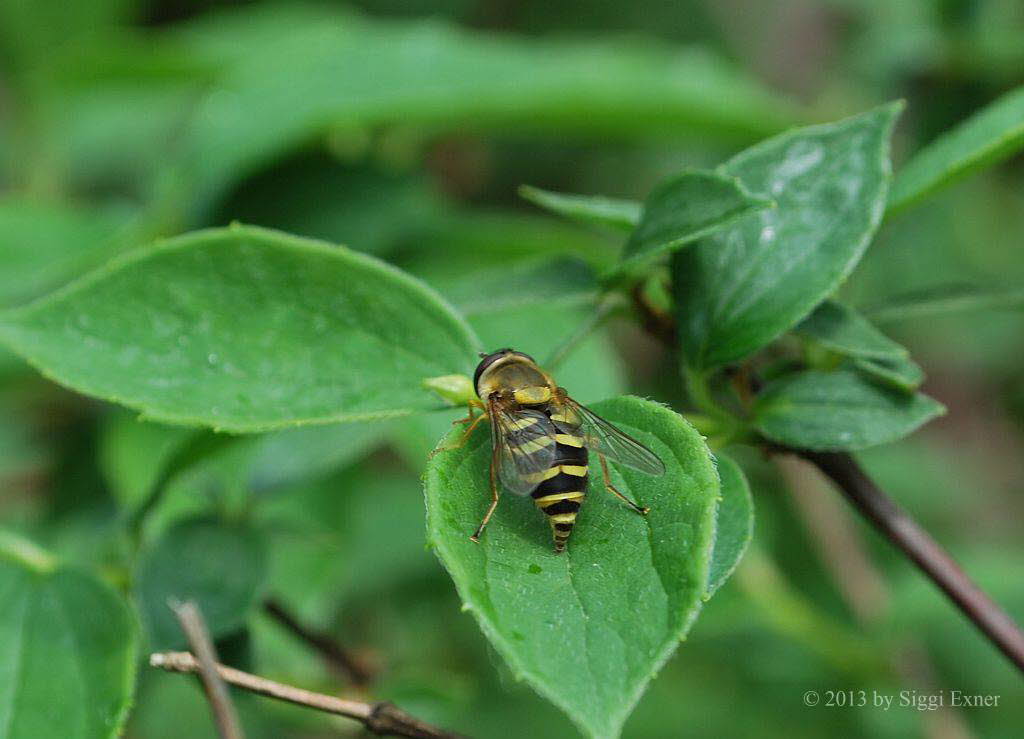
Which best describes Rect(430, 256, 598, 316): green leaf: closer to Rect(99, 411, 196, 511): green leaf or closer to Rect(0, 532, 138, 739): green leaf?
Rect(0, 532, 138, 739): green leaf

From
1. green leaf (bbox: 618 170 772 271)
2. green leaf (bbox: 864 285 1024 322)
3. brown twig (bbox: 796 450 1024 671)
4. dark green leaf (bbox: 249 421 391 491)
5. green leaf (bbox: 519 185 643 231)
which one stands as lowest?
dark green leaf (bbox: 249 421 391 491)

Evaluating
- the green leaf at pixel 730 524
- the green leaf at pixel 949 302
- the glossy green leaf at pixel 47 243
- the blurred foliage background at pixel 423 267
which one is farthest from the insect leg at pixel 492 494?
the glossy green leaf at pixel 47 243

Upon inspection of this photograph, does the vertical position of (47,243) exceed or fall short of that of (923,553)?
it falls short

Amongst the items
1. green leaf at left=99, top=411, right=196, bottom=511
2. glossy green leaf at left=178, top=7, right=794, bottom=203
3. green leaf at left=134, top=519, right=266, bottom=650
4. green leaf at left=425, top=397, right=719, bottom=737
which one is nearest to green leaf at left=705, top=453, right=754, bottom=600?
green leaf at left=425, top=397, right=719, bottom=737

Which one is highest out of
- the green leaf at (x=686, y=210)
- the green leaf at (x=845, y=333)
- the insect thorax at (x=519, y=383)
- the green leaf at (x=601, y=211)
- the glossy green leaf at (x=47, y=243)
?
the green leaf at (x=686, y=210)

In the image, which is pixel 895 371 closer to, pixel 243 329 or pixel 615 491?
pixel 615 491

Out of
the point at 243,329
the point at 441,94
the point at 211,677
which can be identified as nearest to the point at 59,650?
the point at 211,677

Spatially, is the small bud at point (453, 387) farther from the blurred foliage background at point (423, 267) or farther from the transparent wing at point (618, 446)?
the blurred foliage background at point (423, 267)
